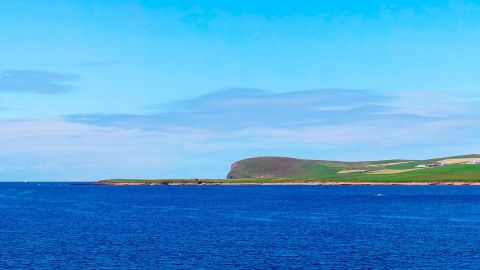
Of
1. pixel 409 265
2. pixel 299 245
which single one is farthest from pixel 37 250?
pixel 409 265

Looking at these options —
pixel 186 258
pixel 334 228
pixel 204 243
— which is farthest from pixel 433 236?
pixel 186 258

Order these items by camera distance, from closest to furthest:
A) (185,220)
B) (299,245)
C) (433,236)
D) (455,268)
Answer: (455,268)
(299,245)
(433,236)
(185,220)

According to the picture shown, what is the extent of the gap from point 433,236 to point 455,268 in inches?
1172

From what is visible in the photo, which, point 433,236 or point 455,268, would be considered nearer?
point 455,268

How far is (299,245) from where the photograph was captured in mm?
90250

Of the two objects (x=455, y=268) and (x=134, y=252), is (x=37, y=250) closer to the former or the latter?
(x=134, y=252)

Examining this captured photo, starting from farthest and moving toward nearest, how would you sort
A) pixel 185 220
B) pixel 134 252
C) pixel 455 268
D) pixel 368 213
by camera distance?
1. pixel 368 213
2. pixel 185 220
3. pixel 134 252
4. pixel 455 268

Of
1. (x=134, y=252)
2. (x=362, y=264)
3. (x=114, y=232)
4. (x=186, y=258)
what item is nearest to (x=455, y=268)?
(x=362, y=264)

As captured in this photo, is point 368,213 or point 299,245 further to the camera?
point 368,213

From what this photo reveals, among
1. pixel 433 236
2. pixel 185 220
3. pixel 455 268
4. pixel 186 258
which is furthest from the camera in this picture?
pixel 185 220

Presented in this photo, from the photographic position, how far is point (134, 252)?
277ft

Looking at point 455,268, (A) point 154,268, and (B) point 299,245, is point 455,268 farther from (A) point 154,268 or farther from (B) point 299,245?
(A) point 154,268

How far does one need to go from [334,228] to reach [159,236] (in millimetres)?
31961

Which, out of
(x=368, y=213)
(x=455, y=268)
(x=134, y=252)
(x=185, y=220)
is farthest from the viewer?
(x=368, y=213)
